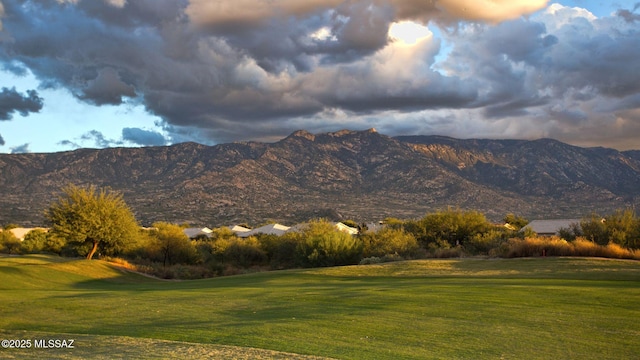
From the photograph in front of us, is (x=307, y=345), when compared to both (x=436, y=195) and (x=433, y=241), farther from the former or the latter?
(x=436, y=195)

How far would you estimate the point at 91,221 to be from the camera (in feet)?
170

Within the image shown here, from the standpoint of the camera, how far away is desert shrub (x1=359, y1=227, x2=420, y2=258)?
53688mm

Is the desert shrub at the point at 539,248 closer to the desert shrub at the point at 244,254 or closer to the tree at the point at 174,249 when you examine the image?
the desert shrub at the point at 244,254

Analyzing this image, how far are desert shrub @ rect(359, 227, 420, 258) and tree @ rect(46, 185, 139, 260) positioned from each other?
2423 cm

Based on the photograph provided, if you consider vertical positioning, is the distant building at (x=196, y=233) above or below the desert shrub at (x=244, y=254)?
above

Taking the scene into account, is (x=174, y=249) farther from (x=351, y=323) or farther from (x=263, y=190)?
(x=263, y=190)

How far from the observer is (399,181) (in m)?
182

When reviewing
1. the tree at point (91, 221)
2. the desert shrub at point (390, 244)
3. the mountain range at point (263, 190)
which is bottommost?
the desert shrub at point (390, 244)

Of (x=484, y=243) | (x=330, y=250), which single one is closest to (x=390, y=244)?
(x=330, y=250)

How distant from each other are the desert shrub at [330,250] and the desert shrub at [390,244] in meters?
1.78

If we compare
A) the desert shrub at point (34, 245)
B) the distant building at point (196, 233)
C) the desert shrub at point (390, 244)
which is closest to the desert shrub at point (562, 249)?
the desert shrub at point (390, 244)

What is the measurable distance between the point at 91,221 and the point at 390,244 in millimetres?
29257

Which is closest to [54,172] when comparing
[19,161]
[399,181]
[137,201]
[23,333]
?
[19,161]

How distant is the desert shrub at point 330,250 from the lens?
172ft
